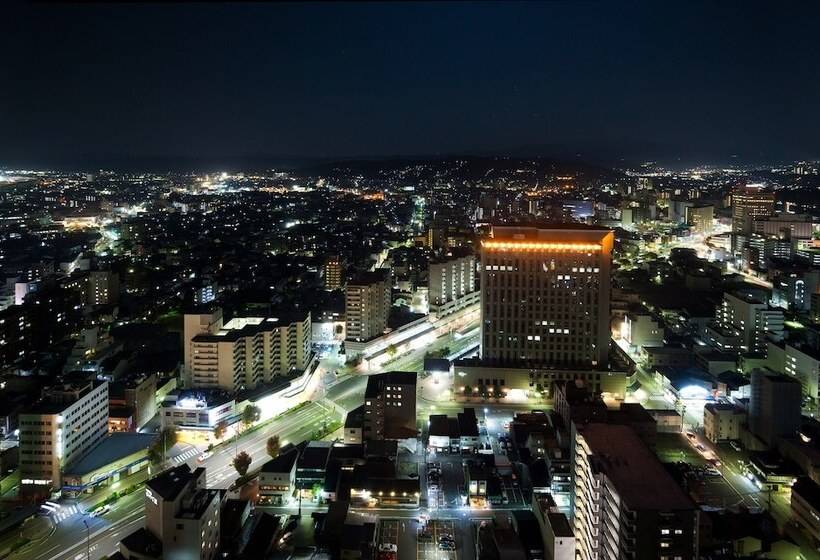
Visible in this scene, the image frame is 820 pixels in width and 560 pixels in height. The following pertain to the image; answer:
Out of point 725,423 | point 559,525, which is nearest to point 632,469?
point 559,525

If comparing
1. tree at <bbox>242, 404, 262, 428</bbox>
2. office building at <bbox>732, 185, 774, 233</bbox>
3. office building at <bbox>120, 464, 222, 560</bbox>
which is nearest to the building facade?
office building at <bbox>120, 464, 222, 560</bbox>

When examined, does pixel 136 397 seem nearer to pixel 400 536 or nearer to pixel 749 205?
pixel 400 536

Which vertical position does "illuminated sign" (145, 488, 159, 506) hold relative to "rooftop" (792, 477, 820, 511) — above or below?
above

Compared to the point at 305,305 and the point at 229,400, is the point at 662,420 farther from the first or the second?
the point at 305,305

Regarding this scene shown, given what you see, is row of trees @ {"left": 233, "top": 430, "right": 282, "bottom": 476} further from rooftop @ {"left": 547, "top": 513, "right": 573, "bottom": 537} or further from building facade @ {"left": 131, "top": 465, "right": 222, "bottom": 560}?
rooftop @ {"left": 547, "top": 513, "right": 573, "bottom": 537}

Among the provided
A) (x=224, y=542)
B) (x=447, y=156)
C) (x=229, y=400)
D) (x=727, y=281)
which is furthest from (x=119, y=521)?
(x=447, y=156)

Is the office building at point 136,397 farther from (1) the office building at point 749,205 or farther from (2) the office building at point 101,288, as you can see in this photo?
(1) the office building at point 749,205
